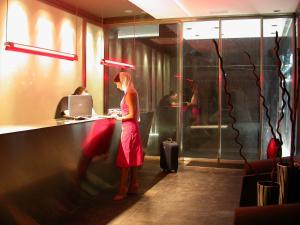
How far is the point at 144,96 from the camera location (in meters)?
8.77

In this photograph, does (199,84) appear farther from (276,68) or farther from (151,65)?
(276,68)

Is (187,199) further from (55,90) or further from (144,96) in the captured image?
(144,96)

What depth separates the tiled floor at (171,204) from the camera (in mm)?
4051

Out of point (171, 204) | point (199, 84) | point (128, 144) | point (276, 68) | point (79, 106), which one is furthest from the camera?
point (199, 84)

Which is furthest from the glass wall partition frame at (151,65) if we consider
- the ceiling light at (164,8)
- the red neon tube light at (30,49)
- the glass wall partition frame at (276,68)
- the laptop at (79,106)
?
the laptop at (79,106)

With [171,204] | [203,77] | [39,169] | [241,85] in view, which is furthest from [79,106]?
[241,85]

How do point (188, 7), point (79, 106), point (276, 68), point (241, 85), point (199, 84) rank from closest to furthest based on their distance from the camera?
1. point (79, 106)
2. point (188, 7)
3. point (276, 68)
4. point (199, 84)
5. point (241, 85)

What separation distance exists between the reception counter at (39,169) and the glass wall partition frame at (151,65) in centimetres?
394

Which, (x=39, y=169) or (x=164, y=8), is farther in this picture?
(x=164, y=8)

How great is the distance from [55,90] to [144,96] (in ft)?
8.59

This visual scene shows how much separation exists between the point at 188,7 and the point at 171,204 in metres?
3.68

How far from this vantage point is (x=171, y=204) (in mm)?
4641

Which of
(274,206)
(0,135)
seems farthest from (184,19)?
(274,206)

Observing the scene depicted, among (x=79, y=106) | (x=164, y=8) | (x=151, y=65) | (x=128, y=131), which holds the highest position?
(x=164, y=8)
